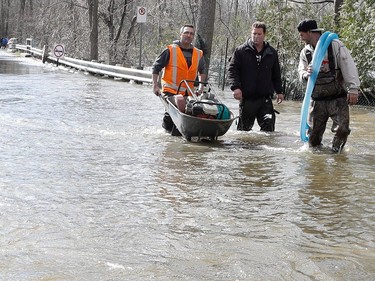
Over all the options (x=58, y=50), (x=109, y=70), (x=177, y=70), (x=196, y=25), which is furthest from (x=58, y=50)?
(x=177, y=70)

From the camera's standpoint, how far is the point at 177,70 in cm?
1024

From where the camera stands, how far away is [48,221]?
17.1 ft

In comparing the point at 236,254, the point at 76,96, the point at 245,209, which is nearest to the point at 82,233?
the point at 236,254

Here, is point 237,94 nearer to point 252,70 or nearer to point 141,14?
point 252,70

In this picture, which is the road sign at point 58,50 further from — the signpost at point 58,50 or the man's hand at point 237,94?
the man's hand at point 237,94

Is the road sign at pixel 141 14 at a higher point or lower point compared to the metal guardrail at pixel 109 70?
higher

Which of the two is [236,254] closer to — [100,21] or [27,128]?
[27,128]

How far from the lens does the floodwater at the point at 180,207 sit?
4.32 meters

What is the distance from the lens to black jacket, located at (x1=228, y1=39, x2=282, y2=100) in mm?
9859

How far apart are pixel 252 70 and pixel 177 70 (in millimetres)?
1115

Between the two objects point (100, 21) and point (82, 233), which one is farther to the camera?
point (100, 21)

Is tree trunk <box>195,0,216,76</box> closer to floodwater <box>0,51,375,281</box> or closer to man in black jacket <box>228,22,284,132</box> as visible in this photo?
floodwater <box>0,51,375,281</box>

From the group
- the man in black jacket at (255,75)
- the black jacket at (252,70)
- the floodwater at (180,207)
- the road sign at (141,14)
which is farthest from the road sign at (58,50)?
the black jacket at (252,70)

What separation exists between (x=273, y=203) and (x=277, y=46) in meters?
14.0
